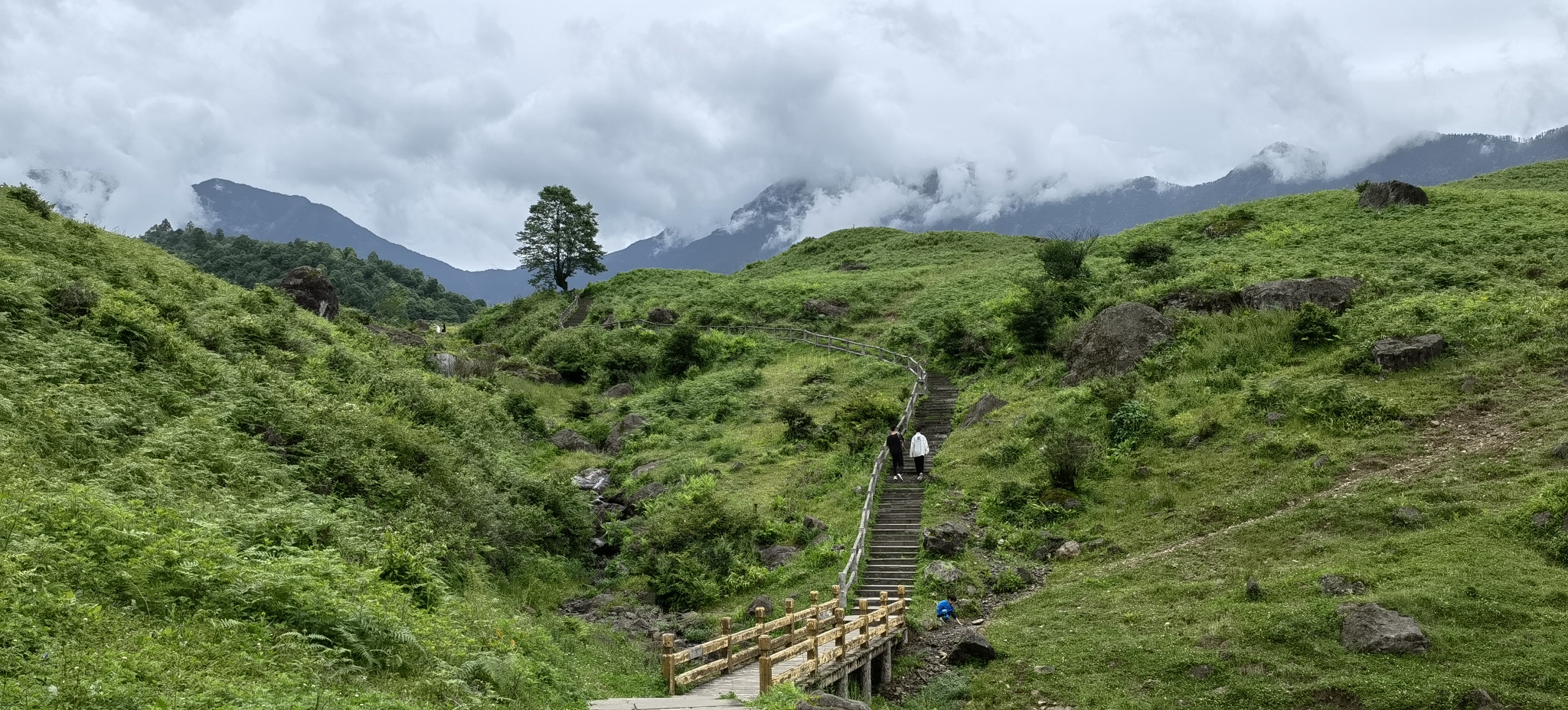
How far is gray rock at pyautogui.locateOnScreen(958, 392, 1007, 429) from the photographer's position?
33562 mm

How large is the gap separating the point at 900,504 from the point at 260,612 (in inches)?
785

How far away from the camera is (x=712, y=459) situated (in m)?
33.9

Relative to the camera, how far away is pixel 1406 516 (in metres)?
19.9

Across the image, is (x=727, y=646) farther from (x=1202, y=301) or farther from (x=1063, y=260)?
(x=1063, y=260)

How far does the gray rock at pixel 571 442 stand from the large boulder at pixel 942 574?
62.5 ft

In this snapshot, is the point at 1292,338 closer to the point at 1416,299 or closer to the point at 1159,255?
the point at 1416,299

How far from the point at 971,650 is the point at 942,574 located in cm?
408

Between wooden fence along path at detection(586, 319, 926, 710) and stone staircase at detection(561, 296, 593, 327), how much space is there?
1644 inches

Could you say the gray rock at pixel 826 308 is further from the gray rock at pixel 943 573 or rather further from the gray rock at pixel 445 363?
the gray rock at pixel 943 573

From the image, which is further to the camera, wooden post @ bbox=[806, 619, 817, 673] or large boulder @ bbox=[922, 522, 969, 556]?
large boulder @ bbox=[922, 522, 969, 556]

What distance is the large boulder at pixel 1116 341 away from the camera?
3309cm

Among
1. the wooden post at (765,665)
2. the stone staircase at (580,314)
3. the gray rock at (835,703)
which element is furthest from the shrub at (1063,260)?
the gray rock at (835,703)

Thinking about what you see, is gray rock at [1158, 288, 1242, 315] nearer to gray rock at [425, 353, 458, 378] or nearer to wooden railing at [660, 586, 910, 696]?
wooden railing at [660, 586, 910, 696]

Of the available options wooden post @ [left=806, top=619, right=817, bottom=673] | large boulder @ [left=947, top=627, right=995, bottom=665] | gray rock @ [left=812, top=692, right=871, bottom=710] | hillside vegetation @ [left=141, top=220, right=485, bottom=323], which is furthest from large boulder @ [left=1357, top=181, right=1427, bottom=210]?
hillside vegetation @ [left=141, top=220, right=485, bottom=323]
